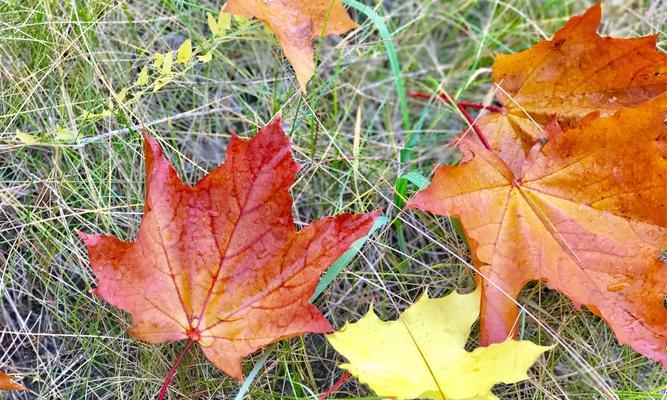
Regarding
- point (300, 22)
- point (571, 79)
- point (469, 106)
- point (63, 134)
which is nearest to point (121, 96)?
point (63, 134)

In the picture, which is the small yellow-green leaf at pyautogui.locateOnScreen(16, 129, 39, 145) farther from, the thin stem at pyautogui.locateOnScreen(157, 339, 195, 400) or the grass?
the thin stem at pyautogui.locateOnScreen(157, 339, 195, 400)

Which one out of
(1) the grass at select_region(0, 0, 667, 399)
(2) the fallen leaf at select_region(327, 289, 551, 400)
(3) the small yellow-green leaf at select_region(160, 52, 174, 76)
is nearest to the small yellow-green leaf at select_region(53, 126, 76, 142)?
(1) the grass at select_region(0, 0, 667, 399)

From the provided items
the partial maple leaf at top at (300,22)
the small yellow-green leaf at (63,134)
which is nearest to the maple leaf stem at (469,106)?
the partial maple leaf at top at (300,22)

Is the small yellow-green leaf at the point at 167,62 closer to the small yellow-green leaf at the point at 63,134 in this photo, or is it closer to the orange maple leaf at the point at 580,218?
the small yellow-green leaf at the point at 63,134

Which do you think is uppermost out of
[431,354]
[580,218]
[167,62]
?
[167,62]

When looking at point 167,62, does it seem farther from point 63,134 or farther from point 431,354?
point 431,354

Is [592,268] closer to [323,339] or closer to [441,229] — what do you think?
[441,229]

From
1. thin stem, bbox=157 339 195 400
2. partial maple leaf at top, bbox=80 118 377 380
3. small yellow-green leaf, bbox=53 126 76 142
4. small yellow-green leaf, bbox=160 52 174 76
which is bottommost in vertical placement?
thin stem, bbox=157 339 195 400
